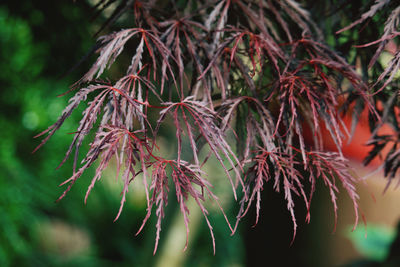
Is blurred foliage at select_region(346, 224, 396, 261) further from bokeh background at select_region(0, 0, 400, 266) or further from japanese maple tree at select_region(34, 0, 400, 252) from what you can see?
japanese maple tree at select_region(34, 0, 400, 252)

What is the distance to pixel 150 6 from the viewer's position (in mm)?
788

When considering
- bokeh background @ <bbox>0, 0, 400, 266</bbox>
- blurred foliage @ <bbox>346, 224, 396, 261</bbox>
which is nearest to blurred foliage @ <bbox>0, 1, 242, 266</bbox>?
bokeh background @ <bbox>0, 0, 400, 266</bbox>

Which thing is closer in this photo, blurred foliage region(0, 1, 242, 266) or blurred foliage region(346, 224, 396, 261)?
blurred foliage region(0, 1, 242, 266)

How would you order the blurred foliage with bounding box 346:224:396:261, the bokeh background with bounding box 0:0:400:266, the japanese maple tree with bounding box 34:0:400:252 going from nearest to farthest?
the japanese maple tree with bounding box 34:0:400:252 < the bokeh background with bounding box 0:0:400:266 < the blurred foliage with bounding box 346:224:396:261

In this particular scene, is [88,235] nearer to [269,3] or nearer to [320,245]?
[320,245]

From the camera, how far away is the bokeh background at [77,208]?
6.29ft

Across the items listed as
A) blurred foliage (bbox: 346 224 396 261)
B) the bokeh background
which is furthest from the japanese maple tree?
blurred foliage (bbox: 346 224 396 261)

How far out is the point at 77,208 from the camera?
10.00 feet

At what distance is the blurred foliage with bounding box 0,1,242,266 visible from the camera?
1927mm

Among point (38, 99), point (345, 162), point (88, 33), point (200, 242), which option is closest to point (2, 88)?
point (38, 99)

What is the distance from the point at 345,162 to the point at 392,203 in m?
2.77

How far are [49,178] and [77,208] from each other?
0.54m

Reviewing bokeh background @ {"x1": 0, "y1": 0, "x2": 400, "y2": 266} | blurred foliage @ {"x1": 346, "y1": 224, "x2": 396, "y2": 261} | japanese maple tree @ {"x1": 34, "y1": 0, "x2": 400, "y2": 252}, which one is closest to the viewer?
japanese maple tree @ {"x1": 34, "y1": 0, "x2": 400, "y2": 252}

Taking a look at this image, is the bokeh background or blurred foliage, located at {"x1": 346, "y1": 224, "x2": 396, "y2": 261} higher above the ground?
the bokeh background
